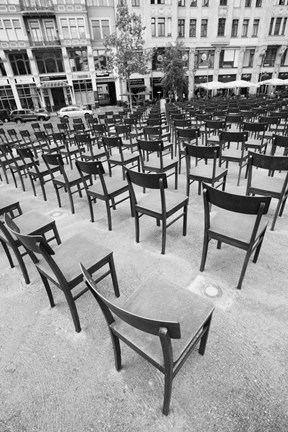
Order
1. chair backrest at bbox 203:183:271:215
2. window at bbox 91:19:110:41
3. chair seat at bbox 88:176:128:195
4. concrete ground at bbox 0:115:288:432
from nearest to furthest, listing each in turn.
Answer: concrete ground at bbox 0:115:288:432, chair backrest at bbox 203:183:271:215, chair seat at bbox 88:176:128:195, window at bbox 91:19:110:41

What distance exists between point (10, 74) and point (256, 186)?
29.9m

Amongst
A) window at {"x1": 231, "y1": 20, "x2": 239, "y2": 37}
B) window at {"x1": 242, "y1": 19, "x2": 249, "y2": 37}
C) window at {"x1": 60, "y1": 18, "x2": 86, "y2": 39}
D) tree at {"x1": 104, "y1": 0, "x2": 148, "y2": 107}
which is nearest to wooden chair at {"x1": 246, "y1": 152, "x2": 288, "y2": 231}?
tree at {"x1": 104, "y1": 0, "x2": 148, "y2": 107}

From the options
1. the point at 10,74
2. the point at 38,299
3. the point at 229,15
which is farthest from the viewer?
the point at 229,15

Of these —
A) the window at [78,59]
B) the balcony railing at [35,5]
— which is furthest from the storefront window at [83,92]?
the balcony railing at [35,5]

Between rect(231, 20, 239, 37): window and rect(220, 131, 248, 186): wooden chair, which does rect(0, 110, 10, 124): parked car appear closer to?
rect(220, 131, 248, 186): wooden chair

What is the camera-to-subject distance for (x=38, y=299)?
2.19m

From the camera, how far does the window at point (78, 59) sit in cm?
2464

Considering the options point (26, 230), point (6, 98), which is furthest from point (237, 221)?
point (6, 98)

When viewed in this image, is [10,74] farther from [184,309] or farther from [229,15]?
[184,309]

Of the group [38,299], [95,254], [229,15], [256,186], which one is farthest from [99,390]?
[229,15]

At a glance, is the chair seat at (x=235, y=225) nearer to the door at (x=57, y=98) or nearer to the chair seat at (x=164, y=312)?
the chair seat at (x=164, y=312)

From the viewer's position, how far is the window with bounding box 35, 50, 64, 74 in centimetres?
2445

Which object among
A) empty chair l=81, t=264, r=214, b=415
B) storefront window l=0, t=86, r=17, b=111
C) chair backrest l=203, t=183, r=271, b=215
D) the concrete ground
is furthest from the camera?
storefront window l=0, t=86, r=17, b=111

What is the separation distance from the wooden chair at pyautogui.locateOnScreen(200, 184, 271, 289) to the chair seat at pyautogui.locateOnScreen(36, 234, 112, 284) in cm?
98
